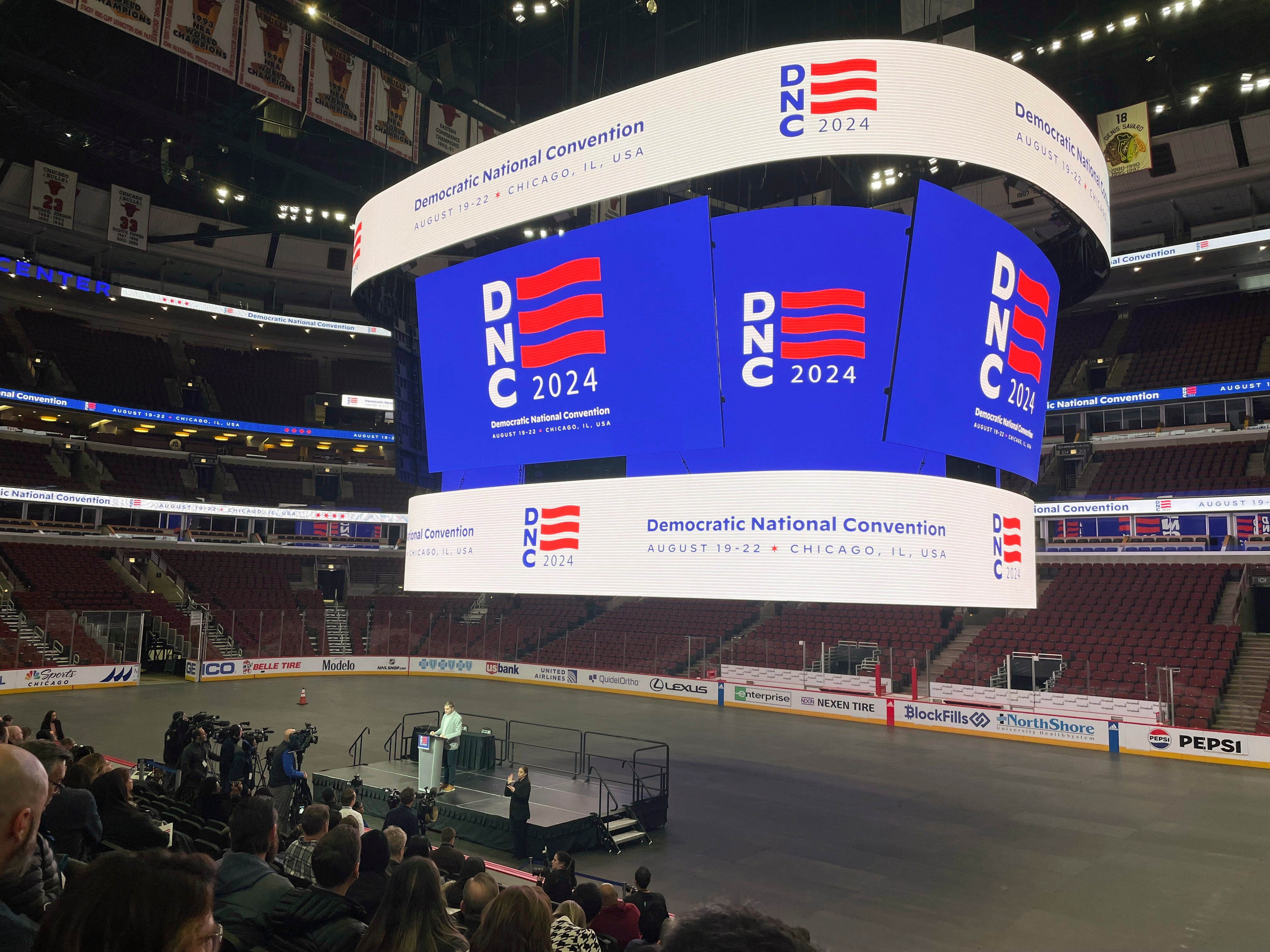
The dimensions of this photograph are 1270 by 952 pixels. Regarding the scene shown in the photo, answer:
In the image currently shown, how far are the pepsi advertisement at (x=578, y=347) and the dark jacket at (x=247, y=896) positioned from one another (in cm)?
489

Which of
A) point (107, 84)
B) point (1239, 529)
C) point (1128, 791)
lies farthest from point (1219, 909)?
point (107, 84)

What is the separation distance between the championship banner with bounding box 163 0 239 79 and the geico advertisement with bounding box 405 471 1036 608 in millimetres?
15692

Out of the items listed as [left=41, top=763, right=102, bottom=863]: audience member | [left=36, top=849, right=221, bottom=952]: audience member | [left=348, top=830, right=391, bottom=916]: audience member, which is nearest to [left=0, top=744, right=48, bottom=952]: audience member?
[left=36, top=849, right=221, bottom=952]: audience member

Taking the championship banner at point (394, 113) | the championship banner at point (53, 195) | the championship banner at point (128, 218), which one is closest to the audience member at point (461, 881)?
the championship banner at point (394, 113)

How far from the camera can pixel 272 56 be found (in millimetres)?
18969

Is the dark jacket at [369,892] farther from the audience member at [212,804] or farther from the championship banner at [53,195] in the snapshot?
the championship banner at [53,195]

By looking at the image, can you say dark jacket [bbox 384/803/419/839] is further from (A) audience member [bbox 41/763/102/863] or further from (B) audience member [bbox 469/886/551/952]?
(B) audience member [bbox 469/886/551/952]

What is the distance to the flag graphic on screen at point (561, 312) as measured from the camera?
8.23 metres

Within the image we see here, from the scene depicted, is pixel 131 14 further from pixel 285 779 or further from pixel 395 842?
pixel 395 842

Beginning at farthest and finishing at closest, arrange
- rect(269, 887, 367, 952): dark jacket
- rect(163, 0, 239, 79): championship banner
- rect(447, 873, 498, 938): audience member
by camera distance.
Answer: rect(163, 0, 239, 79): championship banner → rect(447, 873, 498, 938): audience member → rect(269, 887, 367, 952): dark jacket

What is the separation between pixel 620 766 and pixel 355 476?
33.7 meters

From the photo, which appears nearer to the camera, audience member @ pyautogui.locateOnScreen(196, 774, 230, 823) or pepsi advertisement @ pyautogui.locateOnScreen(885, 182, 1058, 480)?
pepsi advertisement @ pyautogui.locateOnScreen(885, 182, 1058, 480)

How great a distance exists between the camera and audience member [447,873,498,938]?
4926 mm

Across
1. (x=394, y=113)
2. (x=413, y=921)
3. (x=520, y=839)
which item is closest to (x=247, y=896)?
(x=413, y=921)
